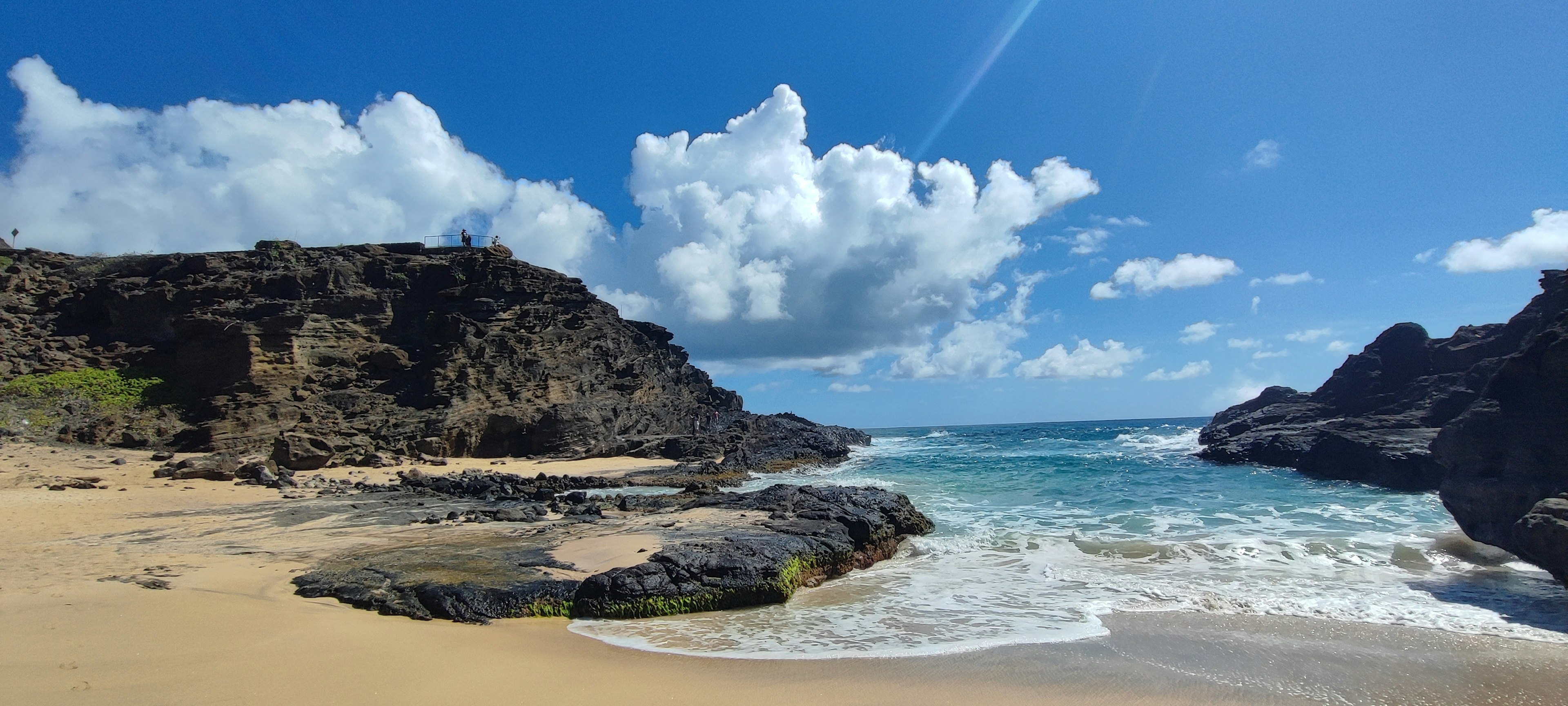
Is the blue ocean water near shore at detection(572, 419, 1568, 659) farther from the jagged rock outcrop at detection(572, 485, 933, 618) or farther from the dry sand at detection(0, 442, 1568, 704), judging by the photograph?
the dry sand at detection(0, 442, 1568, 704)

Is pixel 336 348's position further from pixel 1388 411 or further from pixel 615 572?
pixel 1388 411

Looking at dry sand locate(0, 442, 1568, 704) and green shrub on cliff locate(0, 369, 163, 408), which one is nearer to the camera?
dry sand locate(0, 442, 1568, 704)

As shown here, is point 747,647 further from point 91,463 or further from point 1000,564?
point 91,463

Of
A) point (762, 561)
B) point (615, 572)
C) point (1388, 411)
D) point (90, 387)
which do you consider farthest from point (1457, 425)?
point (90, 387)

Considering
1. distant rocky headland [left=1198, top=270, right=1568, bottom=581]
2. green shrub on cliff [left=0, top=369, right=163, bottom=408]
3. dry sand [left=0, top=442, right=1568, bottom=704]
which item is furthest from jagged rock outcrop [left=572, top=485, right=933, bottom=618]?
green shrub on cliff [left=0, top=369, right=163, bottom=408]

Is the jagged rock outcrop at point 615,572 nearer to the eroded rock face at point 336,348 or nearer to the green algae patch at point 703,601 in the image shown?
the green algae patch at point 703,601

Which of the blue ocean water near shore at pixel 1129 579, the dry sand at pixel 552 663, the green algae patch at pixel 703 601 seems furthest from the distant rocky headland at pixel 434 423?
the dry sand at pixel 552 663

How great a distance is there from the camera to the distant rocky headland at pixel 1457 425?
9375 mm

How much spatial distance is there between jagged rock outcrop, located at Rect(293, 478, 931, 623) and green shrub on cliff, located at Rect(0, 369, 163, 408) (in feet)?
80.0

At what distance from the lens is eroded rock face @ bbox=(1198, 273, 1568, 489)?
20.5m

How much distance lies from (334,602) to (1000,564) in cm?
909

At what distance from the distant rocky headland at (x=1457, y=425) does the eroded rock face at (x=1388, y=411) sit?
0.18 ft

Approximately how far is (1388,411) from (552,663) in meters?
34.1

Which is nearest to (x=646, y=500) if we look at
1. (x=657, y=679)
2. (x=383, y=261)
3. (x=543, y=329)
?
(x=657, y=679)
